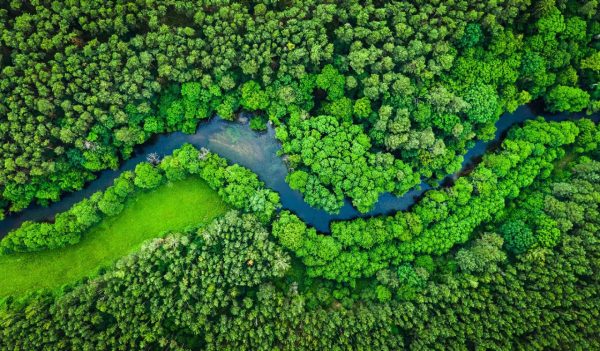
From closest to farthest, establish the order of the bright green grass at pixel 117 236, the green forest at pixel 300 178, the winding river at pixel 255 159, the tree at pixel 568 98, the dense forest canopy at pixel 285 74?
1. the green forest at pixel 300 178
2. the dense forest canopy at pixel 285 74
3. the bright green grass at pixel 117 236
4. the tree at pixel 568 98
5. the winding river at pixel 255 159

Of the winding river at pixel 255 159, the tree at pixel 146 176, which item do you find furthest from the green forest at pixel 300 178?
the winding river at pixel 255 159

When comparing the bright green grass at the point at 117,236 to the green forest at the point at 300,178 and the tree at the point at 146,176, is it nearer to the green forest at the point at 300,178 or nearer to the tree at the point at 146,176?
the green forest at the point at 300,178

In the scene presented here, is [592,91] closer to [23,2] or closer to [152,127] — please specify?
[152,127]

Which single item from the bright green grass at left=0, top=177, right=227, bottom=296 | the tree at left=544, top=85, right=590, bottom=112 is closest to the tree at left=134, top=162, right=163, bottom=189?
the bright green grass at left=0, top=177, right=227, bottom=296

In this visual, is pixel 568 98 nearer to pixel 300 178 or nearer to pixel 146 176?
pixel 300 178

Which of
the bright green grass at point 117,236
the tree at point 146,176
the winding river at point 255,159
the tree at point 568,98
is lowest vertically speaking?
the bright green grass at point 117,236

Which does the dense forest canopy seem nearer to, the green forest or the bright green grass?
the green forest

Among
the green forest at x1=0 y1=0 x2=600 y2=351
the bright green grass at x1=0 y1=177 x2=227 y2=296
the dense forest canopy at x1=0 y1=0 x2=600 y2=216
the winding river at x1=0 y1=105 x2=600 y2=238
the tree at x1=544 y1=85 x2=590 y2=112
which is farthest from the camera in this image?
the winding river at x1=0 y1=105 x2=600 y2=238

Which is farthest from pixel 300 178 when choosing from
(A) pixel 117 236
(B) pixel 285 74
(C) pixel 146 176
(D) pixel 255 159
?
(A) pixel 117 236
